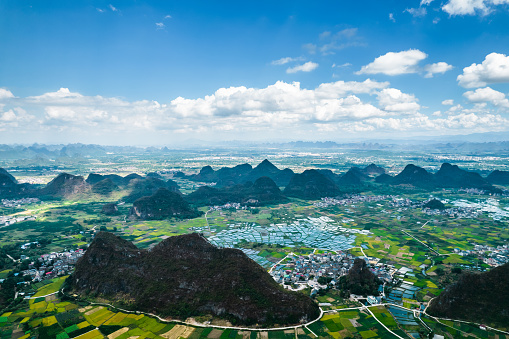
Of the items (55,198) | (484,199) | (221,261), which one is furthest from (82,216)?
(484,199)

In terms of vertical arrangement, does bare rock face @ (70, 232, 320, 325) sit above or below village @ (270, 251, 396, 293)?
above

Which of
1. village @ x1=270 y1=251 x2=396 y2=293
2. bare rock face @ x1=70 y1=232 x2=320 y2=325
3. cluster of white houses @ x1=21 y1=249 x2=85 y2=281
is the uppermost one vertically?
bare rock face @ x1=70 y1=232 x2=320 y2=325

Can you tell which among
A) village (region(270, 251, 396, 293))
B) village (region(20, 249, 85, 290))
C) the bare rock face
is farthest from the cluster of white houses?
village (region(270, 251, 396, 293))

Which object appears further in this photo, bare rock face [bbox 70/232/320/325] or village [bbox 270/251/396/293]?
village [bbox 270/251/396/293]

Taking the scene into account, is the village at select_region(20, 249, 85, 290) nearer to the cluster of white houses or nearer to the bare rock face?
the cluster of white houses

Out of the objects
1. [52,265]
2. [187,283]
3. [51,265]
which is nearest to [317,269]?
[187,283]

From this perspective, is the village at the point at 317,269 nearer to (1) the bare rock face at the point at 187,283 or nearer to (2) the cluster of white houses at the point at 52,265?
(1) the bare rock face at the point at 187,283

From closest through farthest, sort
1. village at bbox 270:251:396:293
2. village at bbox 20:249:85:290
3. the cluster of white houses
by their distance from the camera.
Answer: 1. village at bbox 270:251:396:293
2. village at bbox 20:249:85:290
3. the cluster of white houses

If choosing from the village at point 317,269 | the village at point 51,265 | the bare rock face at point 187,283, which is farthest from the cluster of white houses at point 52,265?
the village at point 317,269

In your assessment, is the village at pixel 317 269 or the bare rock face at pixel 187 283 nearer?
the bare rock face at pixel 187 283
